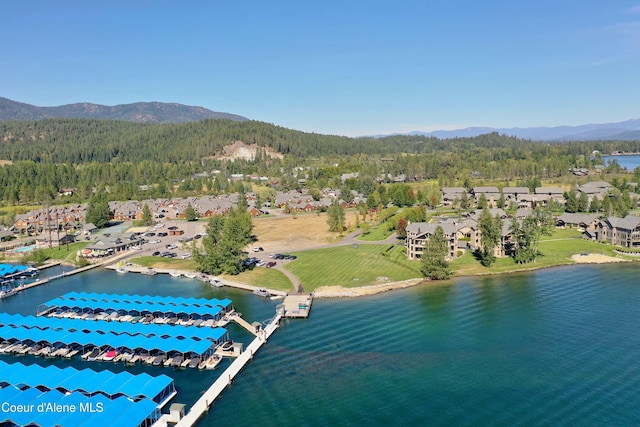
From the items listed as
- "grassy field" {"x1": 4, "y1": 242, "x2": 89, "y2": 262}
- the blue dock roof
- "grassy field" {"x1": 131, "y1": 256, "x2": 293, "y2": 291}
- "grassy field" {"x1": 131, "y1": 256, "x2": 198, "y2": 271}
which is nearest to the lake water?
the blue dock roof

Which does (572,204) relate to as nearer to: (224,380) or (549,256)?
(549,256)

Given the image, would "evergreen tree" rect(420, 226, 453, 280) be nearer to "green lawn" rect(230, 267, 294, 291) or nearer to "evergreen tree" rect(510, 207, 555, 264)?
"evergreen tree" rect(510, 207, 555, 264)

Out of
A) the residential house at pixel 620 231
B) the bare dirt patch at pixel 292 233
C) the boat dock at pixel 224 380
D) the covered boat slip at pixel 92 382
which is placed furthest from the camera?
the bare dirt patch at pixel 292 233

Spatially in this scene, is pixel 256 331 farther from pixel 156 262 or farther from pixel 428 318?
pixel 156 262

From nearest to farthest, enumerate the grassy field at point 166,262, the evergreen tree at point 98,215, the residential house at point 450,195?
the grassy field at point 166,262, the evergreen tree at point 98,215, the residential house at point 450,195

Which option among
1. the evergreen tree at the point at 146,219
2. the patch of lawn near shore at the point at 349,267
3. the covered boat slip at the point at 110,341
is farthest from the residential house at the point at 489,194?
the covered boat slip at the point at 110,341

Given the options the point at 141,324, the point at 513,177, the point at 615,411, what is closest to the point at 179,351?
the point at 141,324

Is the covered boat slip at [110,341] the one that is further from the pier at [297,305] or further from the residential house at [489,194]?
the residential house at [489,194]
